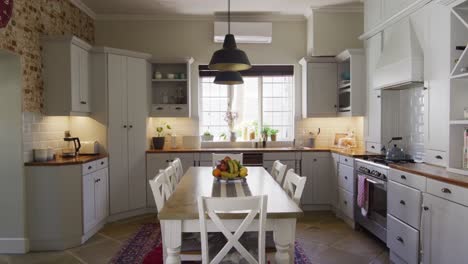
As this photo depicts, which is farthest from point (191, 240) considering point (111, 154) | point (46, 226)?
point (111, 154)

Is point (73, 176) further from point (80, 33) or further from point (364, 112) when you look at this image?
point (364, 112)

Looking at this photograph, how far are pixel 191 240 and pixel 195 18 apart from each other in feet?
14.0

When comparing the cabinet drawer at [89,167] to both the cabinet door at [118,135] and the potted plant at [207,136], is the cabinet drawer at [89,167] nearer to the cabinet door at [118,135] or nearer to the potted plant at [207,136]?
the cabinet door at [118,135]

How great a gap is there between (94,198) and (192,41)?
3.06m

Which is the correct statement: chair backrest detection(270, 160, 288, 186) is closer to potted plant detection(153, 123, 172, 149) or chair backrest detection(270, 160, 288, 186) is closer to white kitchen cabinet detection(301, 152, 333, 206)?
white kitchen cabinet detection(301, 152, 333, 206)

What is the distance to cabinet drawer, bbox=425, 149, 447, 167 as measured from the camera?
302 cm

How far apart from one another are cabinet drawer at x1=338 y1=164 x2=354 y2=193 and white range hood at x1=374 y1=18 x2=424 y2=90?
3.76ft

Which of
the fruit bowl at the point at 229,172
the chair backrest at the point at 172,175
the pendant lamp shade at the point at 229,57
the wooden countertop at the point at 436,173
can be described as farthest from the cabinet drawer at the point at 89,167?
the wooden countertop at the point at 436,173

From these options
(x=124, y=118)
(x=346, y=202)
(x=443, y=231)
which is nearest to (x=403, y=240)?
(x=443, y=231)

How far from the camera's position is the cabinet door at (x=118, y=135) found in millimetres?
4727

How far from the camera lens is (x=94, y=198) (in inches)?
165

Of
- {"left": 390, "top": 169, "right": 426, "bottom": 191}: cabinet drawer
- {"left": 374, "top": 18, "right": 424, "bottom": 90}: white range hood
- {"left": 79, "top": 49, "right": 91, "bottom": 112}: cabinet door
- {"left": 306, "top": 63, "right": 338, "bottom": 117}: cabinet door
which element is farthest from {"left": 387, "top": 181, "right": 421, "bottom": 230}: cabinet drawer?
{"left": 79, "top": 49, "right": 91, "bottom": 112}: cabinet door

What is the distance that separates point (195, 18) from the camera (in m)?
5.70

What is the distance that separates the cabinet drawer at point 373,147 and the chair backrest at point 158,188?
2.90 meters
